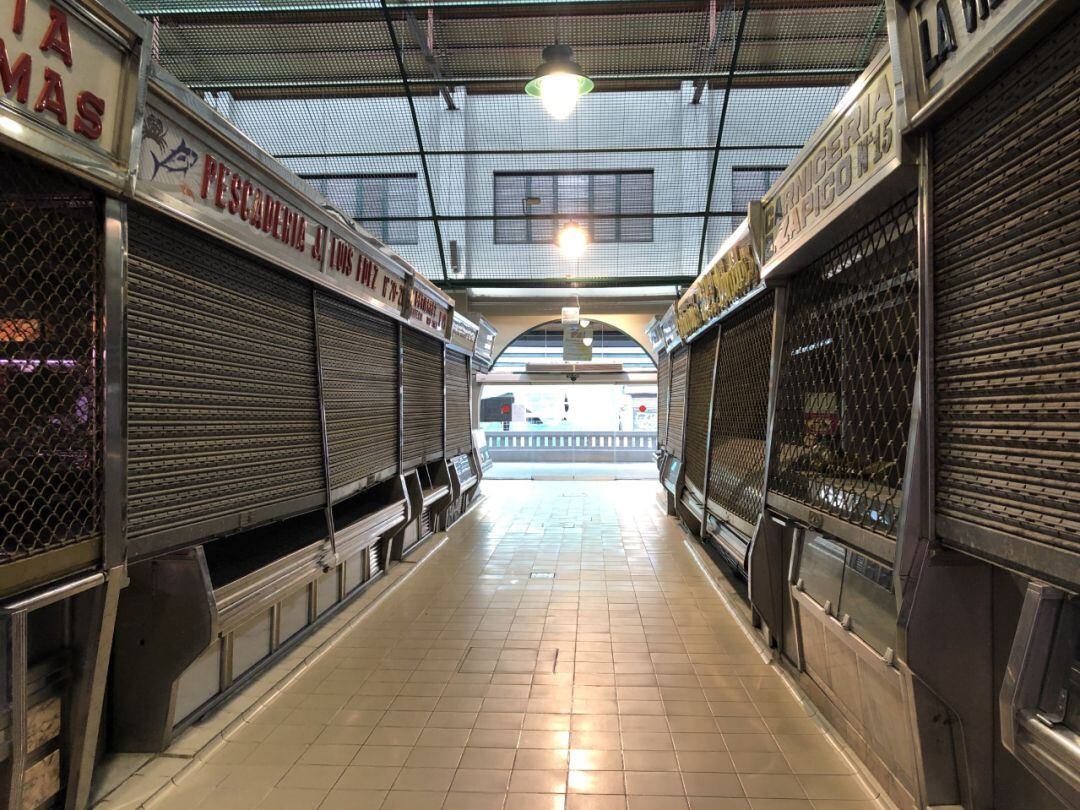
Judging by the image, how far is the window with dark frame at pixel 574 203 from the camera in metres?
7.61

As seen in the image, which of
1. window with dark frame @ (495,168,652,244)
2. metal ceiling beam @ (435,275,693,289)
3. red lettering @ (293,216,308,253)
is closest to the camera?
red lettering @ (293,216,308,253)

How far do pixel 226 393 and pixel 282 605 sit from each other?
1494 mm

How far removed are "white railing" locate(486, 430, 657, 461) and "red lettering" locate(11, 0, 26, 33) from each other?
543 inches

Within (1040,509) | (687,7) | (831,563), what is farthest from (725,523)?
(687,7)

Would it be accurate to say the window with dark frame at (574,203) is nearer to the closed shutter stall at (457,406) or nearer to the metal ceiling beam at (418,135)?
the metal ceiling beam at (418,135)

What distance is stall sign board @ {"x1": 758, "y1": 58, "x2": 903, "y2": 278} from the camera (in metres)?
1.99

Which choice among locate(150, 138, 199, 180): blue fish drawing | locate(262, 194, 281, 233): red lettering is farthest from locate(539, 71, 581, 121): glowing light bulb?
locate(150, 138, 199, 180): blue fish drawing

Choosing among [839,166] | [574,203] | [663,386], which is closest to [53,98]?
[839,166]

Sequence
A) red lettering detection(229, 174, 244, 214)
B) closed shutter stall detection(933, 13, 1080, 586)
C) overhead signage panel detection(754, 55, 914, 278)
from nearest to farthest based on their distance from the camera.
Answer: closed shutter stall detection(933, 13, 1080, 586)
overhead signage panel detection(754, 55, 914, 278)
red lettering detection(229, 174, 244, 214)

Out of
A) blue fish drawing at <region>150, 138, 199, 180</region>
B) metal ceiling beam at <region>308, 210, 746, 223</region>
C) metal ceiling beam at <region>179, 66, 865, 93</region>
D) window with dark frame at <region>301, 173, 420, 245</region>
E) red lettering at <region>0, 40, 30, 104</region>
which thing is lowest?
red lettering at <region>0, 40, 30, 104</region>

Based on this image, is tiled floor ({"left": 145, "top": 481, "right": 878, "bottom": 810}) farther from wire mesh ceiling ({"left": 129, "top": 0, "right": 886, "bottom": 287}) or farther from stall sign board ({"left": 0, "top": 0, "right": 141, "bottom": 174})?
wire mesh ceiling ({"left": 129, "top": 0, "right": 886, "bottom": 287})

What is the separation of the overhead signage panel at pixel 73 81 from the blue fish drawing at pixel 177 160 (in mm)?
227

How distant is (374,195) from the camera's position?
7.59 meters

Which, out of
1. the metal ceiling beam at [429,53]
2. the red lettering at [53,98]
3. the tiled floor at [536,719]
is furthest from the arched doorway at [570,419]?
the red lettering at [53,98]
